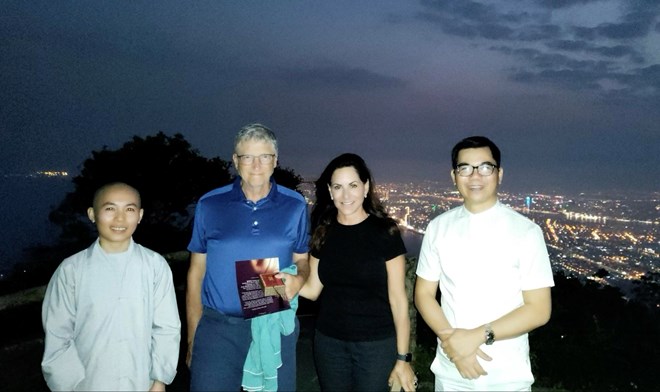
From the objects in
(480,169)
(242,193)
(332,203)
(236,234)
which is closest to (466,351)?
(480,169)

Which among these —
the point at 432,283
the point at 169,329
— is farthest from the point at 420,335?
the point at 169,329

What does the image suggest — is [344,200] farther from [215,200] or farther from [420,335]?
[420,335]

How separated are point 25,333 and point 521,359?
7.36 metres

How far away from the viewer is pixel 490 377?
100 inches

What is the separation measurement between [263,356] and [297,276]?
59 cm

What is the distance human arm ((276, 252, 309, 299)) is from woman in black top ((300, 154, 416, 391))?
0.08 meters

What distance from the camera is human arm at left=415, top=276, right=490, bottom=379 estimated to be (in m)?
2.54

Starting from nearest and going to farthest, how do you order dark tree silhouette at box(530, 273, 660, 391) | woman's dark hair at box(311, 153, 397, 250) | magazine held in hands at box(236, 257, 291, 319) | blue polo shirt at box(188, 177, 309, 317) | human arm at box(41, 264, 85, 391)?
human arm at box(41, 264, 85, 391) < magazine held in hands at box(236, 257, 291, 319) < blue polo shirt at box(188, 177, 309, 317) < woman's dark hair at box(311, 153, 397, 250) < dark tree silhouette at box(530, 273, 660, 391)

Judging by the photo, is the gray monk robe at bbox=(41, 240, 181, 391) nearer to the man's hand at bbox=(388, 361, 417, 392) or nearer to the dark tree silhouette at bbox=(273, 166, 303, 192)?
the man's hand at bbox=(388, 361, 417, 392)

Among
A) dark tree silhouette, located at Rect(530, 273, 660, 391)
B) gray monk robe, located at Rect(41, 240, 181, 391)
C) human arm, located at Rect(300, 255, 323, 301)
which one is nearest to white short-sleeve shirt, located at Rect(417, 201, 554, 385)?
human arm, located at Rect(300, 255, 323, 301)

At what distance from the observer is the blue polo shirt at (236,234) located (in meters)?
2.93

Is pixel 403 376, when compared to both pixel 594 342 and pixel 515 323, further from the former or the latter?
pixel 594 342

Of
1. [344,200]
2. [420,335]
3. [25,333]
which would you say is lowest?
[420,335]

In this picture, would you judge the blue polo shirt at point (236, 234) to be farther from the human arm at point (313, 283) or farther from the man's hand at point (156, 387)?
the man's hand at point (156, 387)
